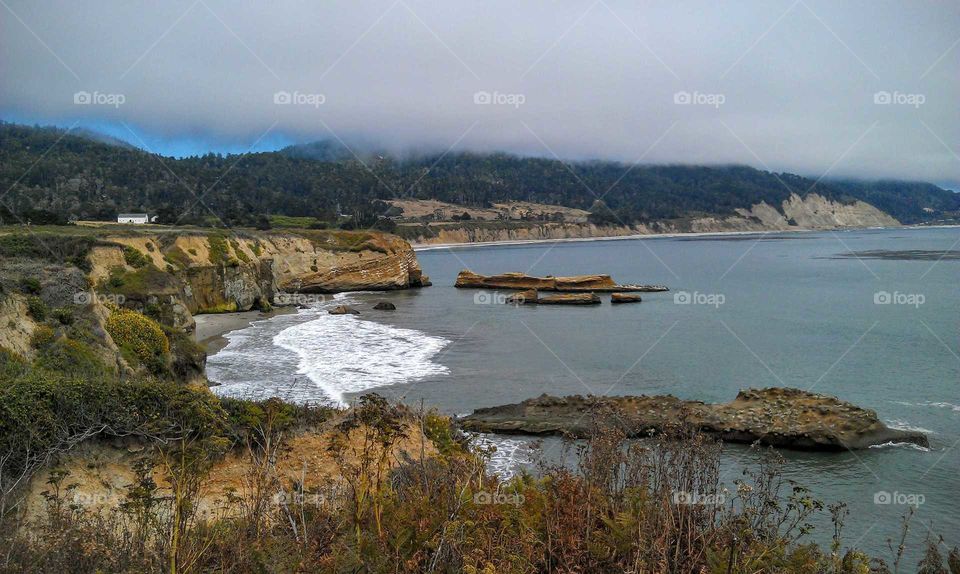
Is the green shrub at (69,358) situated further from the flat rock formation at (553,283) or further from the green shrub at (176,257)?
the flat rock formation at (553,283)

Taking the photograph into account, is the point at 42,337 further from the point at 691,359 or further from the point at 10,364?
the point at 691,359

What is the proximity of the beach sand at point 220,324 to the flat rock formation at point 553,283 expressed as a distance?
71.1ft

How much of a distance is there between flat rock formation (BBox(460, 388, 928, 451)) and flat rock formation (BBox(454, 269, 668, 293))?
135 ft

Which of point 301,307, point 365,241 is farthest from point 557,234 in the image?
point 301,307

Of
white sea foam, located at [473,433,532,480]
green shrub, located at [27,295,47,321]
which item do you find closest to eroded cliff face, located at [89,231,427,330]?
green shrub, located at [27,295,47,321]

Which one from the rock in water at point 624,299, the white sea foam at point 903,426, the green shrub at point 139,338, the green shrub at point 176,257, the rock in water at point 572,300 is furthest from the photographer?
the rock in water at point 624,299

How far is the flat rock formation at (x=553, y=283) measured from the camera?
61.4 metres

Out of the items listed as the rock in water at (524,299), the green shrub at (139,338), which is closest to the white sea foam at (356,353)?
the green shrub at (139,338)

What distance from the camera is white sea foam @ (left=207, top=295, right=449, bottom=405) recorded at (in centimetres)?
2177

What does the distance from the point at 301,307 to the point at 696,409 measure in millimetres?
34671

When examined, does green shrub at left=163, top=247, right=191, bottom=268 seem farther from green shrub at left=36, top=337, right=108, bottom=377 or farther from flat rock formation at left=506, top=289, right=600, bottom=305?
green shrub at left=36, top=337, right=108, bottom=377

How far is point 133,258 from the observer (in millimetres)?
31703

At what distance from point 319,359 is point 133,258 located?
449 inches

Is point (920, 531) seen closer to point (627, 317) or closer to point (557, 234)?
point (627, 317)
